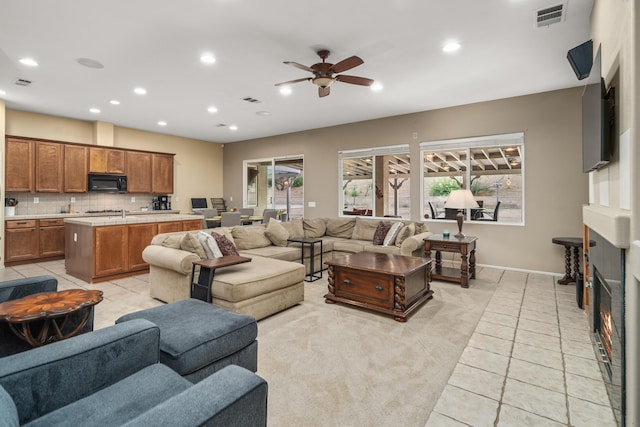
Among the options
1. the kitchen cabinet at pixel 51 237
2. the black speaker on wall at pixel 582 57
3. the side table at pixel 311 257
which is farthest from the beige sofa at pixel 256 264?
the kitchen cabinet at pixel 51 237

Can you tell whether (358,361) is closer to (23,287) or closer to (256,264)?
(256,264)

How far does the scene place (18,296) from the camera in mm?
2090

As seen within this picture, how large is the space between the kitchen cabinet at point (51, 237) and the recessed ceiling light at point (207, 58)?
492cm

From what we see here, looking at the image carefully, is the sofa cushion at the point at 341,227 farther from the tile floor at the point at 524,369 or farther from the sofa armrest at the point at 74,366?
the sofa armrest at the point at 74,366

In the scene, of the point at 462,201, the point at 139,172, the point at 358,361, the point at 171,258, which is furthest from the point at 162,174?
the point at 358,361

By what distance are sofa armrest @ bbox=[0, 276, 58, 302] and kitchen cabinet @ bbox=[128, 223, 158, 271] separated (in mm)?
2980

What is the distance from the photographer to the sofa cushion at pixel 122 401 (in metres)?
1.12

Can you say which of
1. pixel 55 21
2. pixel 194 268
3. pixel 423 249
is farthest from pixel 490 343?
pixel 55 21

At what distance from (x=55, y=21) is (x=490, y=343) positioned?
504 centimetres

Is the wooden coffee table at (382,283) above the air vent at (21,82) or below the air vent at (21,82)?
below

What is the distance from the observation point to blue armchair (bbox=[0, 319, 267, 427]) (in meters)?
0.96

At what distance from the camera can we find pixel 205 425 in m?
0.91

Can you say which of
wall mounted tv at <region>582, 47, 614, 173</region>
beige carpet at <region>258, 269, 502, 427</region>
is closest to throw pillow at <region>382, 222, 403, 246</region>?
beige carpet at <region>258, 269, 502, 427</region>

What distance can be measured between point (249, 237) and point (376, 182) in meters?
3.31
